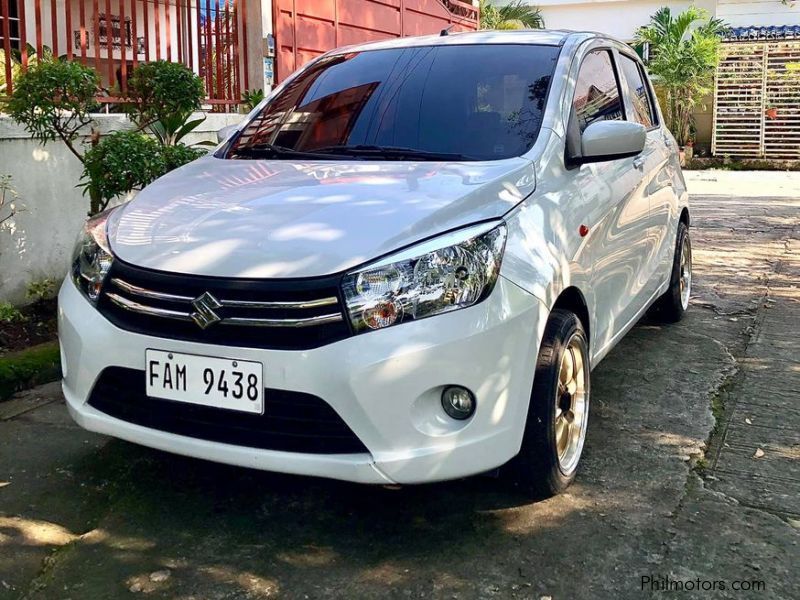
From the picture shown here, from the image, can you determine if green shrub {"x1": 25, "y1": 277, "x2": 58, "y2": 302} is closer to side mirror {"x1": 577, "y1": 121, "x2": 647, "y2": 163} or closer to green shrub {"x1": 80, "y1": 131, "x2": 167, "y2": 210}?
green shrub {"x1": 80, "y1": 131, "x2": 167, "y2": 210}

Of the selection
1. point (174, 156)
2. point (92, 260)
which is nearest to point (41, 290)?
point (174, 156)

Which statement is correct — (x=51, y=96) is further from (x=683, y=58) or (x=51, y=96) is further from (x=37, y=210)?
(x=683, y=58)

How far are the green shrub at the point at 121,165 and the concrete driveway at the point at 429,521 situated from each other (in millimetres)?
1270

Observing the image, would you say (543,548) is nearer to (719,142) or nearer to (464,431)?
(464,431)

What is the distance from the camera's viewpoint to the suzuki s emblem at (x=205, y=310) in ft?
8.52

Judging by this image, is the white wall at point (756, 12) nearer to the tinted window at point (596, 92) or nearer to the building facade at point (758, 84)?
the building facade at point (758, 84)

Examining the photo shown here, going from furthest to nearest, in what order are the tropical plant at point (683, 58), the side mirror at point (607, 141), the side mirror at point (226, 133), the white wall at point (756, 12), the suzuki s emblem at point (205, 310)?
the white wall at point (756, 12) → the tropical plant at point (683, 58) → the side mirror at point (226, 133) → the side mirror at point (607, 141) → the suzuki s emblem at point (205, 310)

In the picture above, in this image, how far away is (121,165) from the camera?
482 cm

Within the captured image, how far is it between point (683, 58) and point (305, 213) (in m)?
18.5

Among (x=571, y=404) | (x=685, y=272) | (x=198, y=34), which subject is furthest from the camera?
(x=198, y=34)

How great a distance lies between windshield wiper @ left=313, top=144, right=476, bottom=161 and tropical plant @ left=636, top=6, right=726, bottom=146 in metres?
17.7

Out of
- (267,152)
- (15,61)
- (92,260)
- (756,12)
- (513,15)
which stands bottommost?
(92,260)

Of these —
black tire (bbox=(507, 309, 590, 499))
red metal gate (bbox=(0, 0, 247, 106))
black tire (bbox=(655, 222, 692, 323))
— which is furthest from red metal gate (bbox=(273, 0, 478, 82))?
black tire (bbox=(507, 309, 590, 499))

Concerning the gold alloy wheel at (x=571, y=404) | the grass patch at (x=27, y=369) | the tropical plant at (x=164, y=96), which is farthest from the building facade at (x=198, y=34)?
the gold alloy wheel at (x=571, y=404)
